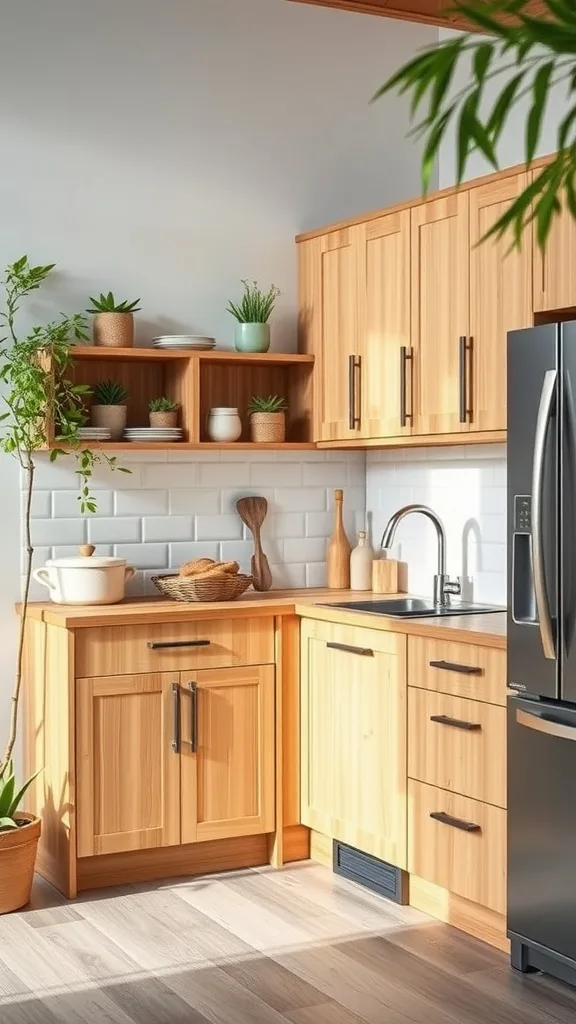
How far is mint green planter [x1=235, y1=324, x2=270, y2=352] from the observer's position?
185 inches

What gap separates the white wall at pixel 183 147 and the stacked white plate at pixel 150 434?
42cm

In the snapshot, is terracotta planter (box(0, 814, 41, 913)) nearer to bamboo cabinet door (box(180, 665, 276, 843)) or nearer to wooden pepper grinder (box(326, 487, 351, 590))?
bamboo cabinet door (box(180, 665, 276, 843))

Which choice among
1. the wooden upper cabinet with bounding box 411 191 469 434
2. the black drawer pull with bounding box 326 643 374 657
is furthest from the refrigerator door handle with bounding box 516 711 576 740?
the wooden upper cabinet with bounding box 411 191 469 434

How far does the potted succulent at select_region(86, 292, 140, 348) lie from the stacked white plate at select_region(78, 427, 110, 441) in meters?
0.31

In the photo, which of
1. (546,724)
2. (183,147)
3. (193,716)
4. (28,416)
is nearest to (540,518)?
(546,724)

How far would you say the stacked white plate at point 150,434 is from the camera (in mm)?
4449

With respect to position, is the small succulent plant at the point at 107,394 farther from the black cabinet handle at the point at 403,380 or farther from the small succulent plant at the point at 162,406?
the black cabinet handle at the point at 403,380

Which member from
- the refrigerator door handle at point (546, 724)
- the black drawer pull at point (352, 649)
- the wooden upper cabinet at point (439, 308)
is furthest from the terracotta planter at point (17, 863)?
the wooden upper cabinet at point (439, 308)

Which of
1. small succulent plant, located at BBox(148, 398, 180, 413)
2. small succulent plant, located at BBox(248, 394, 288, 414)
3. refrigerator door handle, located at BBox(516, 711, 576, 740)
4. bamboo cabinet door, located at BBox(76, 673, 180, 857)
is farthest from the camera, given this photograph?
small succulent plant, located at BBox(248, 394, 288, 414)

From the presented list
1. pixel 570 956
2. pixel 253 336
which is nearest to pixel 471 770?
pixel 570 956

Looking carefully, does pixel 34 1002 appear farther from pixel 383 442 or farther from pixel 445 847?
pixel 383 442

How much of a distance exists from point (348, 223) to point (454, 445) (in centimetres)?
90

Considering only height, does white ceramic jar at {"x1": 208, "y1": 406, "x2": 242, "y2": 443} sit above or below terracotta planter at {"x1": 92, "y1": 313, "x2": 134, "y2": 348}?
below

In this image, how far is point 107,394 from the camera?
450 cm
